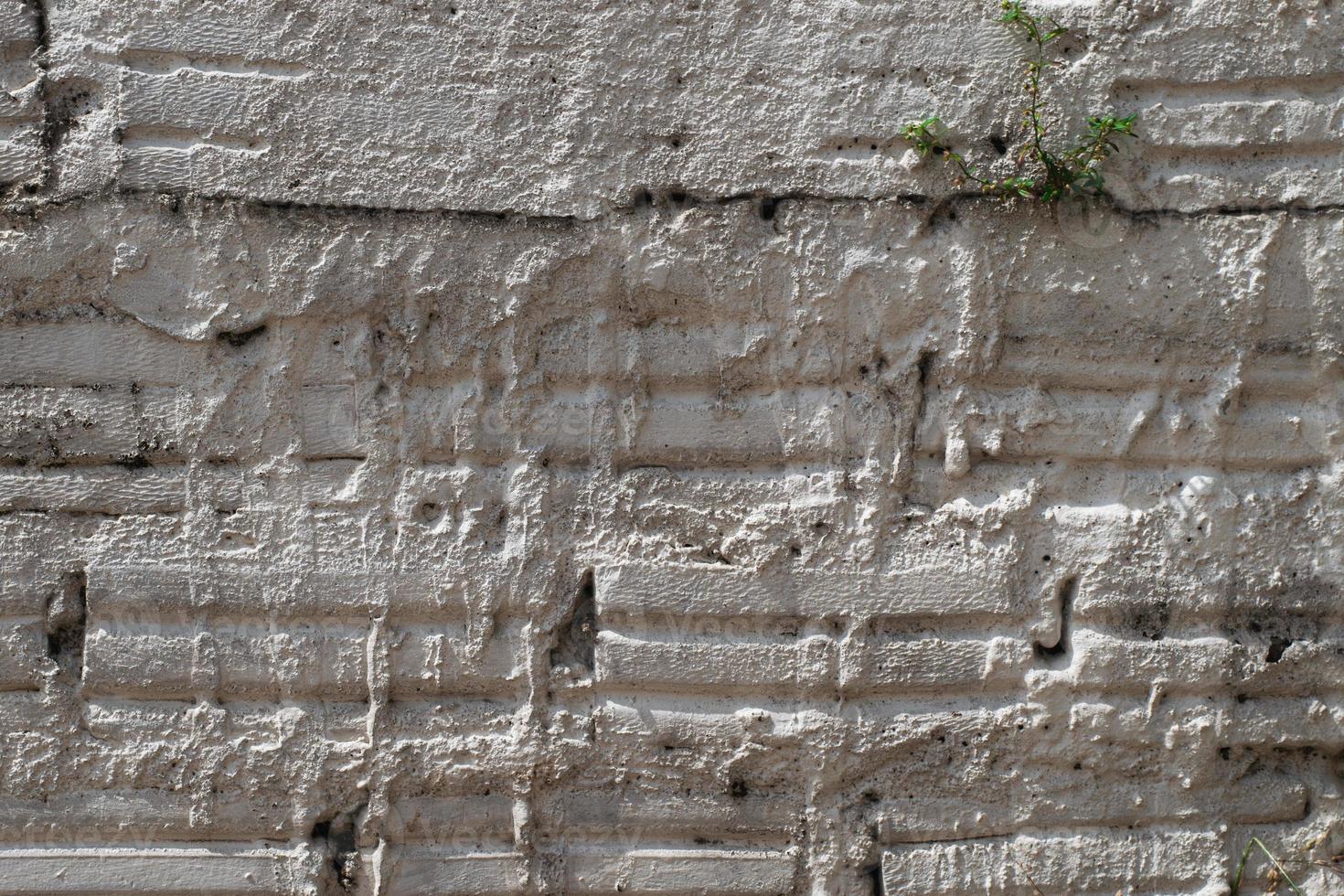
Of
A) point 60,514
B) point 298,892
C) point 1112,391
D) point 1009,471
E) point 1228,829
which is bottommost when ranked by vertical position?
point 298,892

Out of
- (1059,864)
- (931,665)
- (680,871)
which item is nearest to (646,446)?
(931,665)

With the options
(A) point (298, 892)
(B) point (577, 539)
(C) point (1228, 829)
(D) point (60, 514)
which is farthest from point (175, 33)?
(C) point (1228, 829)

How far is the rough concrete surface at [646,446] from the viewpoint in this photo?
2189mm

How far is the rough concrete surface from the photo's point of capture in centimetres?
219

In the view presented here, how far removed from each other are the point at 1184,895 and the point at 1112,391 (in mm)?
982

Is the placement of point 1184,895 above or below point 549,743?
below

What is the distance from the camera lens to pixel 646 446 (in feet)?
7.39

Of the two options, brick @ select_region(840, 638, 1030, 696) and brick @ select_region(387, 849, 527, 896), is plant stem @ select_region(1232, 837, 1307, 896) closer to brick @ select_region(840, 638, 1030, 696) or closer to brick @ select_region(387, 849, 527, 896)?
brick @ select_region(840, 638, 1030, 696)

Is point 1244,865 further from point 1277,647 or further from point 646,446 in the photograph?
point 646,446

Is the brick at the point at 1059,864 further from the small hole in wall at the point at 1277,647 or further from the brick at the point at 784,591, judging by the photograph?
the brick at the point at 784,591

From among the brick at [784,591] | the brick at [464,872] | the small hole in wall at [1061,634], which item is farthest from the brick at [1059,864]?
the brick at [464,872]

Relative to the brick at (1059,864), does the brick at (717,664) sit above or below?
above

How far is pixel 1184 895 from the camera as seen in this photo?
90.7 inches

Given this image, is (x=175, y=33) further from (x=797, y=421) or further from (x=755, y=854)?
Result: (x=755, y=854)
